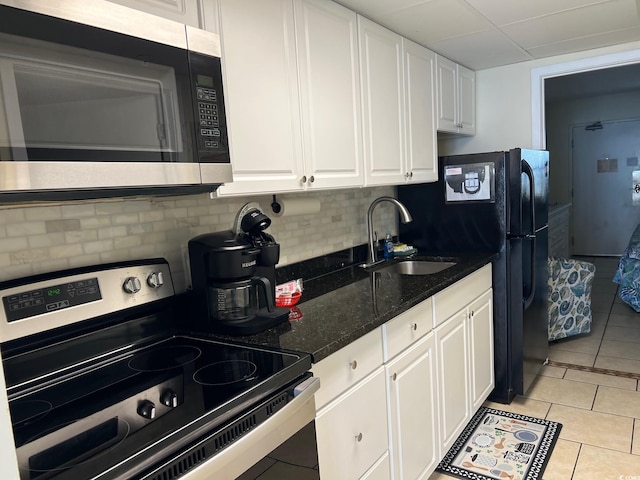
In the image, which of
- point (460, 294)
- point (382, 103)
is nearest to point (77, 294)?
point (382, 103)

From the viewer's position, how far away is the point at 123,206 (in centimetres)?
150

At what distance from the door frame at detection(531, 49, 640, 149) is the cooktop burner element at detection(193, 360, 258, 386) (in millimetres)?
2857

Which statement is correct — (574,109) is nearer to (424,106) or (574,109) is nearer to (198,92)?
(424,106)

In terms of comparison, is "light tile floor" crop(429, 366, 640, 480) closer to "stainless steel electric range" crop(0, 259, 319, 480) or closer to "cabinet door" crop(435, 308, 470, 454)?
"cabinet door" crop(435, 308, 470, 454)

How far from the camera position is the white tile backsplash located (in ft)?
4.14

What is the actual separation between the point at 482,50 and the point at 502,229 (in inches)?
43.8

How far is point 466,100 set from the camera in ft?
10.7

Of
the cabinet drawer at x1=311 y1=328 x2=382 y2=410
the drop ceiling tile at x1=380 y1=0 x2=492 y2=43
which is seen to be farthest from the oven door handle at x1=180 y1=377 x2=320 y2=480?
the drop ceiling tile at x1=380 y1=0 x2=492 y2=43

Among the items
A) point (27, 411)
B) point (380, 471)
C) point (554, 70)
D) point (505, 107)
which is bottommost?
point (380, 471)

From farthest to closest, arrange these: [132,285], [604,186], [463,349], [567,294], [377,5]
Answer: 1. [604,186]
2. [567,294]
3. [463,349]
4. [377,5]
5. [132,285]

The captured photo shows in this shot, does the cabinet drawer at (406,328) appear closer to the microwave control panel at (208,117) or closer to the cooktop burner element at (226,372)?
the cooktop burner element at (226,372)

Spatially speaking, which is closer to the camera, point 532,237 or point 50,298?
point 50,298

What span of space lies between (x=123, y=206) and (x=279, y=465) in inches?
35.8

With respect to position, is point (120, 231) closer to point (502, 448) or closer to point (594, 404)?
point (502, 448)
